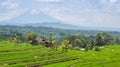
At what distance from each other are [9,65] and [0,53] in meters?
14.4

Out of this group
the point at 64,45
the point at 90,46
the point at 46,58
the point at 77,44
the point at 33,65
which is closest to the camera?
the point at 33,65

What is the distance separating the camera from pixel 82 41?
451ft

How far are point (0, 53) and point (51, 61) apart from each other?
1347cm

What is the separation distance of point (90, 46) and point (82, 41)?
1697 cm

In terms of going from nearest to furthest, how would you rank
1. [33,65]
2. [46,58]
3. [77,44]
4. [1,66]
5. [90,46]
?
[1,66] < [33,65] < [46,58] < [90,46] < [77,44]

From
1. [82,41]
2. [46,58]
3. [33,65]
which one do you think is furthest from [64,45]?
[82,41]

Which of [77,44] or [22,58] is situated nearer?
[22,58]

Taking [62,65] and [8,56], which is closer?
[62,65]

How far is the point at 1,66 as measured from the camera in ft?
177

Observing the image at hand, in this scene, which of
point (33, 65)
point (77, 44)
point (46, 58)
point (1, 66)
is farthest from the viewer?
point (77, 44)

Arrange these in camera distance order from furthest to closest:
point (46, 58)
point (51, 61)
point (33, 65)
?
point (46, 58) → point (51, 61) → point (33, 65)

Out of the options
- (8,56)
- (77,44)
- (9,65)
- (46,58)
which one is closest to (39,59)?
(46,58)

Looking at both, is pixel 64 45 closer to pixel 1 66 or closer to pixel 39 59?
pixel 39 59

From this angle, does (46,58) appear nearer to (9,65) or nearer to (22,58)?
(22,58)
